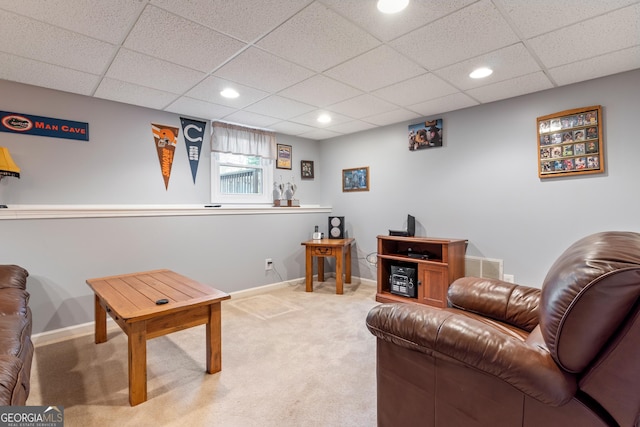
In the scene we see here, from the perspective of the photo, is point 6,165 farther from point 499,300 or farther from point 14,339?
point 499,300

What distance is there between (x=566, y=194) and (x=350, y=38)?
8.14 ft

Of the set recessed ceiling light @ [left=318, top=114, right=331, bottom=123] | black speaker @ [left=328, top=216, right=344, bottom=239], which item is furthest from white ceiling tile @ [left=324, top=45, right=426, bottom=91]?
black speaker @ [left=328, top=216, right=344, bottom=239]

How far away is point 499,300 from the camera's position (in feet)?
6.03

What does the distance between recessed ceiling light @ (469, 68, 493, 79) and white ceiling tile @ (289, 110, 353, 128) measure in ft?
4.97

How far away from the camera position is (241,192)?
4238 millimetres

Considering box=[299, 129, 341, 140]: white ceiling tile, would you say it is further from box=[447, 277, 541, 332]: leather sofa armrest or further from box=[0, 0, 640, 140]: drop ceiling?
box=[447, 277, 541, 332]: leather sofa armrest

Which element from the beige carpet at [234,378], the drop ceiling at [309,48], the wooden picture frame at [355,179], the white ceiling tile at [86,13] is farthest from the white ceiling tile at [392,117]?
the white ceiling tile at [86,13]

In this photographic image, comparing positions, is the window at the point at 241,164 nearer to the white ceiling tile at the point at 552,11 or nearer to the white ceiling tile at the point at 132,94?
the white ceiling tile at the point at 132,94

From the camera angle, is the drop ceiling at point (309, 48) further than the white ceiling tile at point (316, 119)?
No

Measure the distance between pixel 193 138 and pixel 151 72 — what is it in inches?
50.3

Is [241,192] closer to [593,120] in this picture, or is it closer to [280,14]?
[280,14]

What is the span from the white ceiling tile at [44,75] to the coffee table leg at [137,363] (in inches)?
82.3

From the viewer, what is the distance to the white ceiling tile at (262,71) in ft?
7.47

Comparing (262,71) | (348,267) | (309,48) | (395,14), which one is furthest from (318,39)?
(348,267)
